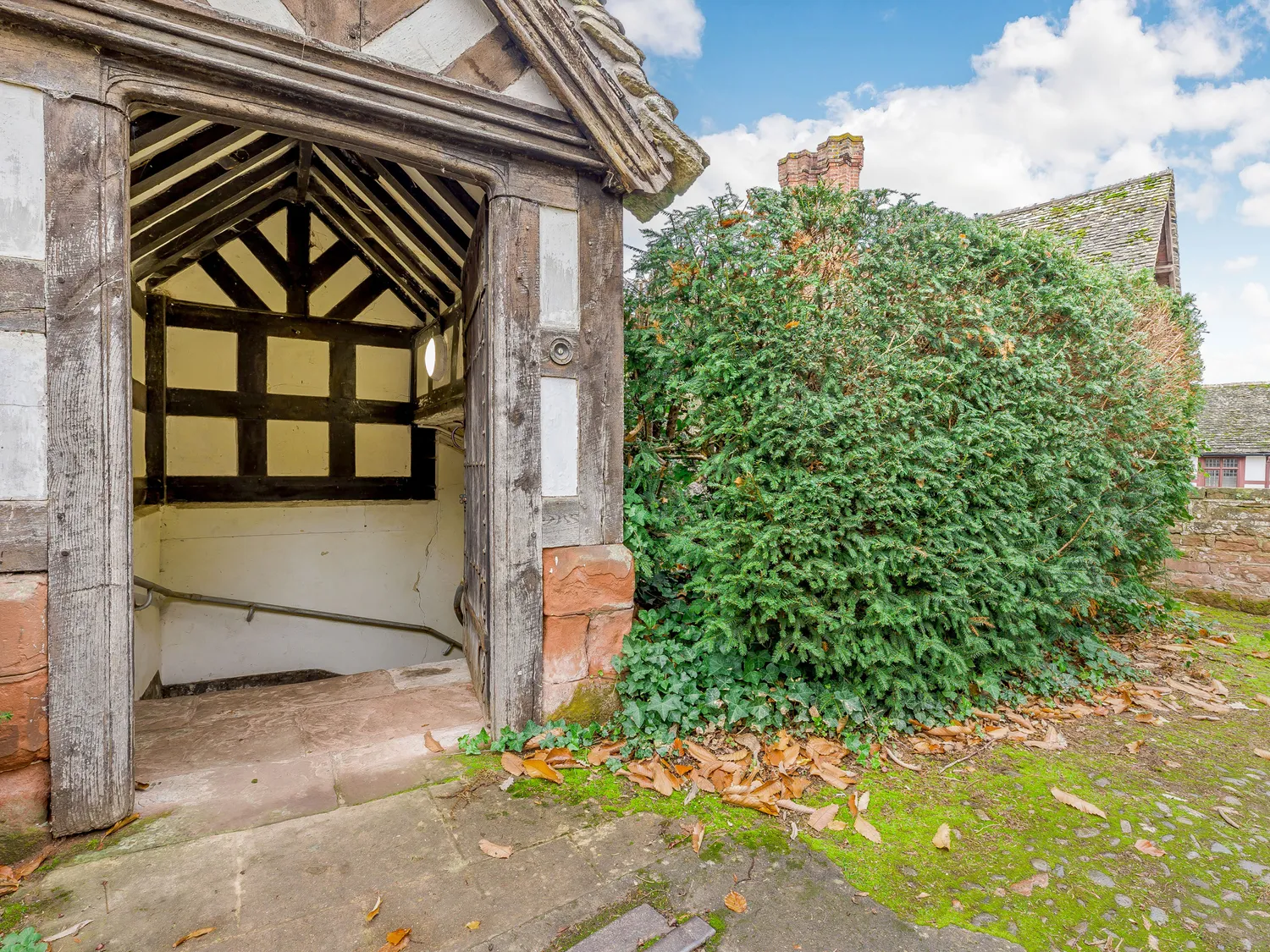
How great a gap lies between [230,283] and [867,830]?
602 centimetres

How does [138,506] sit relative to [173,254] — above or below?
below

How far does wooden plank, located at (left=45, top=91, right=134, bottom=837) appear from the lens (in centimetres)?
199

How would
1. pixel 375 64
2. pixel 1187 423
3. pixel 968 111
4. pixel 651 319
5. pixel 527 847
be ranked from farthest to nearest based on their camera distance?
pixel 968 111, pixel 1187 423, pixel 651 319, pixel 375 64, pixel 527 847

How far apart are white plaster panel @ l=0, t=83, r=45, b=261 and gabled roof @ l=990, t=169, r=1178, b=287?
424 inches

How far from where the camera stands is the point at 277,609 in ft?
17.6

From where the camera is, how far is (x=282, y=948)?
1582mm

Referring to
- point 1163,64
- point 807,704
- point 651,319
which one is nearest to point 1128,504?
point 807,704

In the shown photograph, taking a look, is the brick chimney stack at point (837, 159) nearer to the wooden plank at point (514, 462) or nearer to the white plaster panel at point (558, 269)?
the white plaster panel at point (558, 269)

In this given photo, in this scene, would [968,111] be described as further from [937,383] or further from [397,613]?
[397,613]

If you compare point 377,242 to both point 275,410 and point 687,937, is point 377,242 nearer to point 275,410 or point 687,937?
point 275,410

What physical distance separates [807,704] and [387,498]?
450 cm

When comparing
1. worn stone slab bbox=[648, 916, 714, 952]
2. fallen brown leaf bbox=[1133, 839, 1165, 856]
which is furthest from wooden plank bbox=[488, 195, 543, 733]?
fallen brown leaf bbox=[1133, 839, 1165, 856]

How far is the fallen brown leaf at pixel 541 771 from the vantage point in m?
2.51

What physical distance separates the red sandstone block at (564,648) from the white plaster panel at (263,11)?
2690 mm
